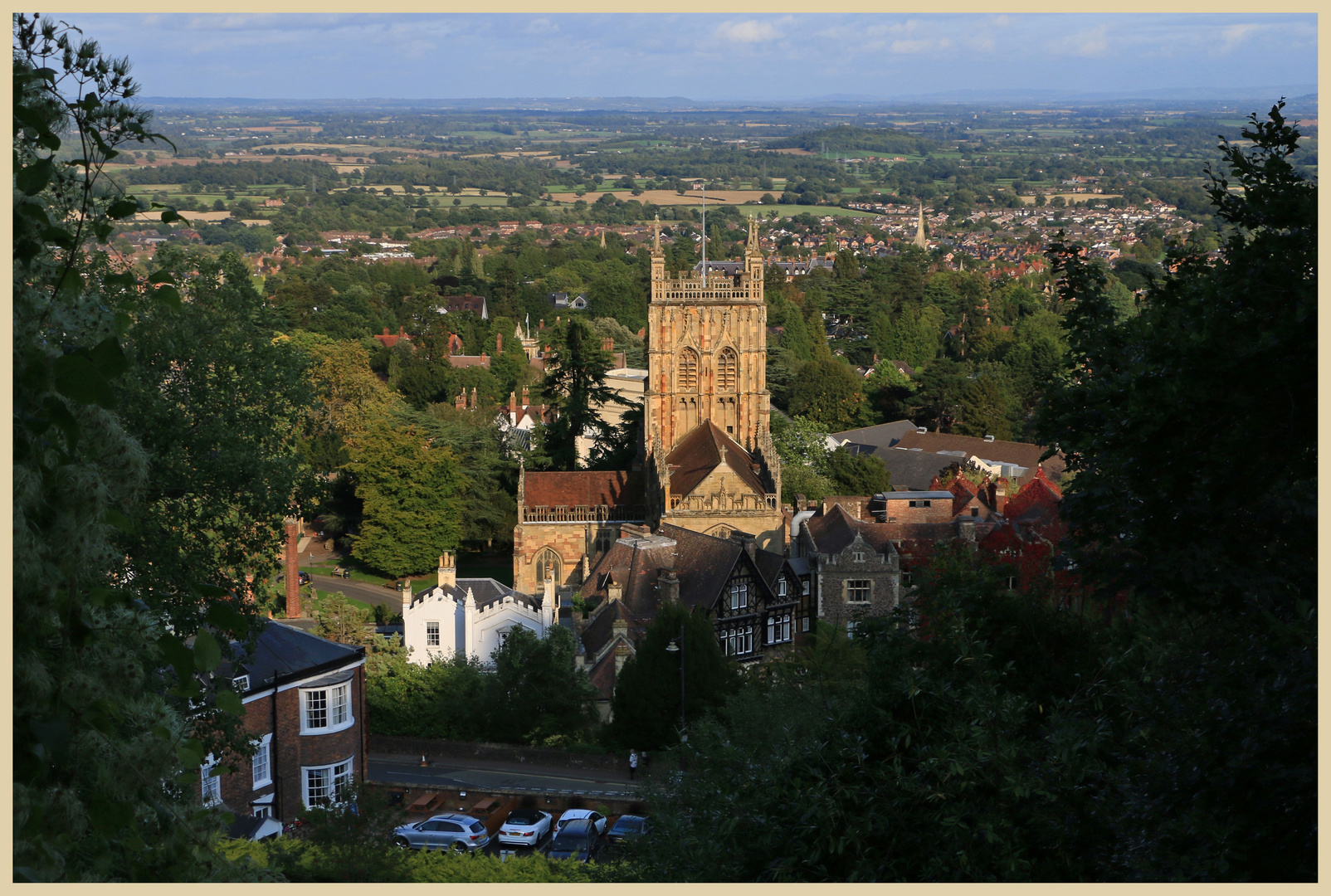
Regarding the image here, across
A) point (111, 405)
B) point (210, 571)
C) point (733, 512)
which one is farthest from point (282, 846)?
point (733, 512)

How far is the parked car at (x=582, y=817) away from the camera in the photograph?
86.8 feet

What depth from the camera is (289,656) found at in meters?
25.4

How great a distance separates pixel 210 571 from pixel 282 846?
4.40 meters

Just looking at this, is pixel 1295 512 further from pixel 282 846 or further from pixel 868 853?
pixel 282 846

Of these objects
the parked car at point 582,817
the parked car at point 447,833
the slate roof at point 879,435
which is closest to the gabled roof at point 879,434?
the slate roof at point 879,435

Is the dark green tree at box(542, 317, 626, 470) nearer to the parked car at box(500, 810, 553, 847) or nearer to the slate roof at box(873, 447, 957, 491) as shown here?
the slate roof at box(873, 447, 957, 491)

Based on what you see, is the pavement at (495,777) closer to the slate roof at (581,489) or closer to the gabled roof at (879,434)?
the slate roof at (581,489)

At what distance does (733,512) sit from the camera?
4631 cm

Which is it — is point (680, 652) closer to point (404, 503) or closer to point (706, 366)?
point (706, 366)

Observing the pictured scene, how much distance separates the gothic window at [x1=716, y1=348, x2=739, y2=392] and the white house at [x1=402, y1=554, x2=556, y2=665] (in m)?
16.0

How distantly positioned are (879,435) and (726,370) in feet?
86.9

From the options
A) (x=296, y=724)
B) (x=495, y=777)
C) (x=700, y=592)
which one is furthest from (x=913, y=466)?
(x=296, y=724)

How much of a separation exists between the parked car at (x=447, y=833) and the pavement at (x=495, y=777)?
257 centimetres

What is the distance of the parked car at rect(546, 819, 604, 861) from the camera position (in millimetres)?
25234
